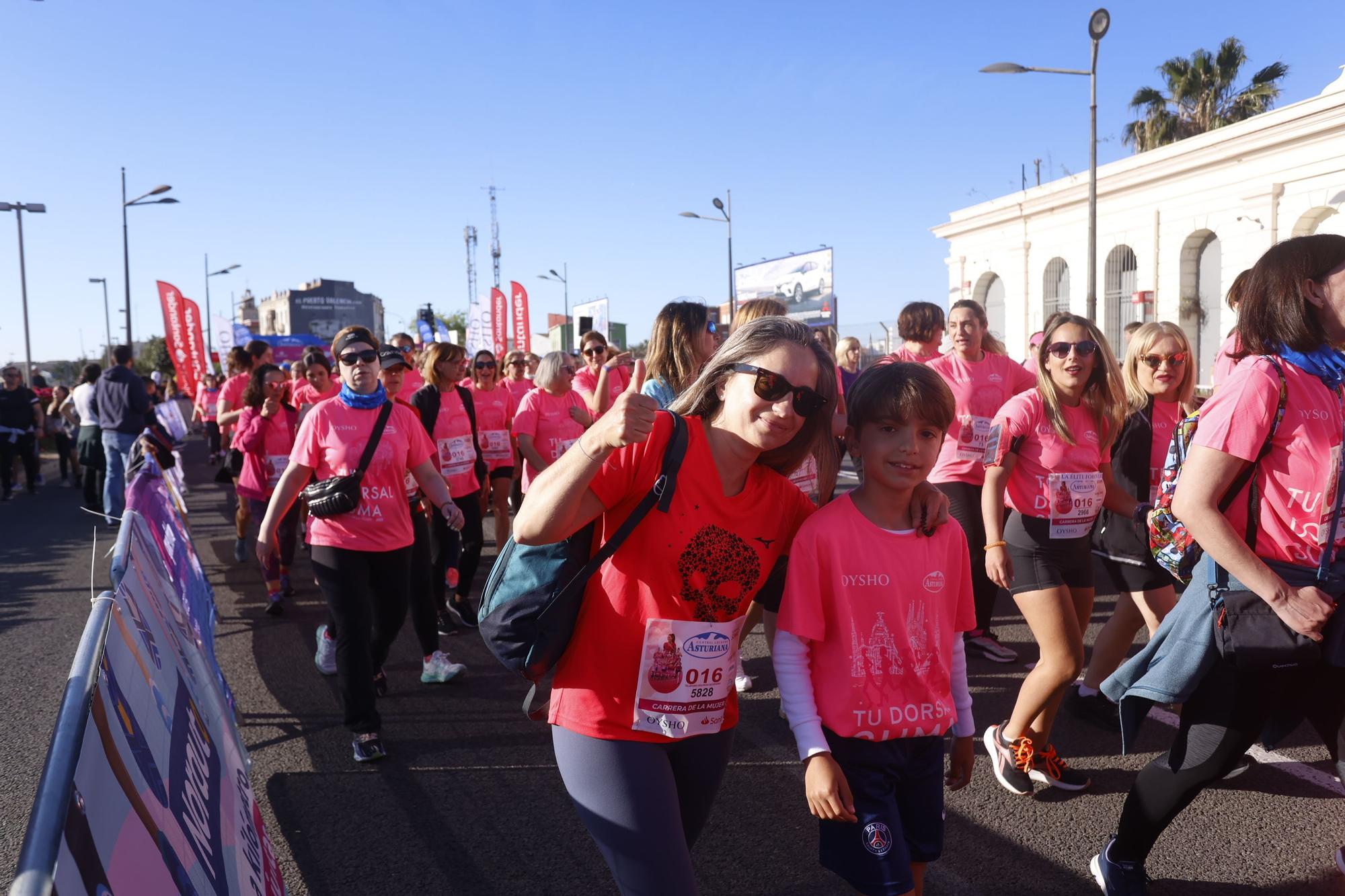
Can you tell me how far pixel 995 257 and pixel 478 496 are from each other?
30.5 metres

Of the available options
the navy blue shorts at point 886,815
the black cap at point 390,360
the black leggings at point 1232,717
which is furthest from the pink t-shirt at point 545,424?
the navy blue shorts at point 886,815

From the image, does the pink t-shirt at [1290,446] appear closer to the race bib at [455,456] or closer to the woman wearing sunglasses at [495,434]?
the race bib at [455,456]

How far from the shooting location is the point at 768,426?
2.13 m

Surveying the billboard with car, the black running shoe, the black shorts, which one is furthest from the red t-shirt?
the billboard with car

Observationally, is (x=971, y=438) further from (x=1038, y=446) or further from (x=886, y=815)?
(x=886, y=815)

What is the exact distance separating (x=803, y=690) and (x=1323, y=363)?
1625 millimetres

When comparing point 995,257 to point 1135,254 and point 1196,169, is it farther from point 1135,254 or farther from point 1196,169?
point 1196,169

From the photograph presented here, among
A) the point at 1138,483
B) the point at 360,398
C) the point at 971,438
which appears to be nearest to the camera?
the point at 360,398

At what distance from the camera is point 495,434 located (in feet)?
27.5

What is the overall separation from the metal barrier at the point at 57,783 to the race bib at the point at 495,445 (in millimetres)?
6083

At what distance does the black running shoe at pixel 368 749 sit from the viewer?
4363 mm

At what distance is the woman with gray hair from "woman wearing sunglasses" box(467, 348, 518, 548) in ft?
2.02

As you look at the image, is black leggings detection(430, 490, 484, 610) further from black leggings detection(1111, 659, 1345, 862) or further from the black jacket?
Result: the black jacket

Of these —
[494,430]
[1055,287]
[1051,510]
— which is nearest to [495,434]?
[494,430]
